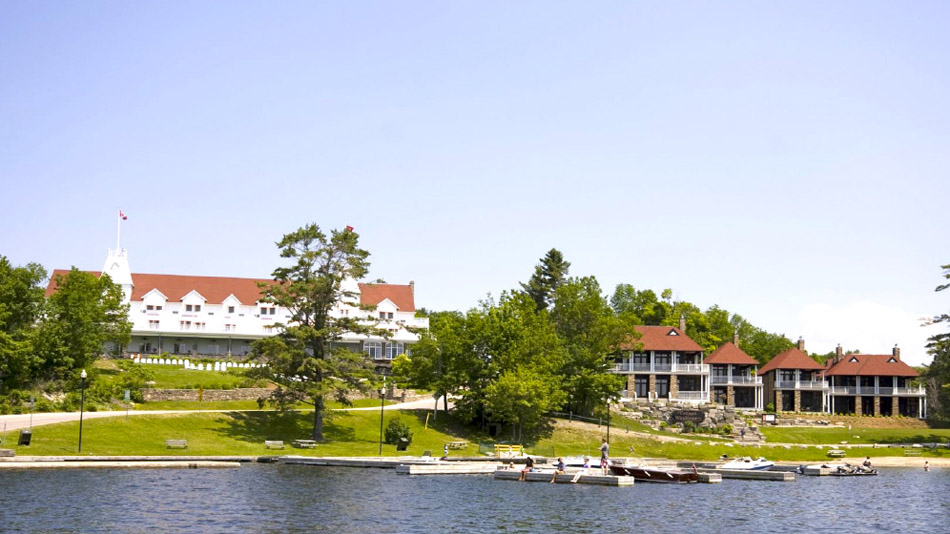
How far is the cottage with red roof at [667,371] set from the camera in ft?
342

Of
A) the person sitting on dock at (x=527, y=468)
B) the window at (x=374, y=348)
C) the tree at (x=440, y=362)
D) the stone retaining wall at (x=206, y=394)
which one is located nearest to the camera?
the person sitting on dock at (x=527, y=468)

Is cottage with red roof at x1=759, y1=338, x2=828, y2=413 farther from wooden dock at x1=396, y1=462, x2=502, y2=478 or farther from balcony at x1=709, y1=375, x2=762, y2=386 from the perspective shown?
wooden dock at x1=396, y1=462, x2=502, y2=478

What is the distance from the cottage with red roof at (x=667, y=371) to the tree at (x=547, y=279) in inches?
605

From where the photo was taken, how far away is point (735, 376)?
110000 millimetres

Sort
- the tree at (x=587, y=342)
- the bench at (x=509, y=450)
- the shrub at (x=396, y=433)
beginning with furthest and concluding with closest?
the tree at (x=587, y=342) < the bench at (x=509, y=450) < the shrub at (x=396, y=433)

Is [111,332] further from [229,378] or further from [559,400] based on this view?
[559,400]

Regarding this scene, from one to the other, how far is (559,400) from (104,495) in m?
44.6

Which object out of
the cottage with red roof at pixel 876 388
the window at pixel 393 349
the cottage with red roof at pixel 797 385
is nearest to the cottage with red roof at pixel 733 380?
the cottage with red roof at pixel 797 385

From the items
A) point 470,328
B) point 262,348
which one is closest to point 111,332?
point 262,348

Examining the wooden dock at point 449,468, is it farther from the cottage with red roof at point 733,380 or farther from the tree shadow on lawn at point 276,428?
the cottage with red roof at point 733,380

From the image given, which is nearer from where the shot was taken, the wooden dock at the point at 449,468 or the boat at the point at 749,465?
the wooden dock at the point at 449,468

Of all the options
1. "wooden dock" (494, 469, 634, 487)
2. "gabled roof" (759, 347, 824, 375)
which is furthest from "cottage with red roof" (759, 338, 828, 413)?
"wooden dock" (494, 469, 634, 487)

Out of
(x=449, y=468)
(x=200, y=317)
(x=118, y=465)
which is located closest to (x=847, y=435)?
(x=449, y=468)

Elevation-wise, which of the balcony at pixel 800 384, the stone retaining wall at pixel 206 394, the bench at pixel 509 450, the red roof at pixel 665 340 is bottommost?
the bench at pixel 509 450
